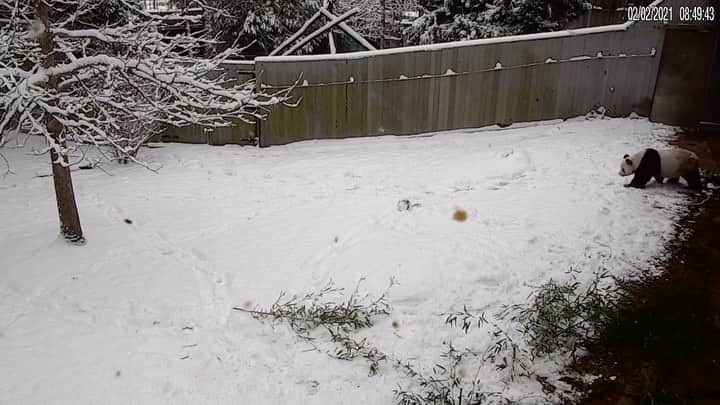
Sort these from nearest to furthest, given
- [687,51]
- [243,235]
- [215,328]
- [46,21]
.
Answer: [215,328] < [46,21] < [243,235] < [687,51]

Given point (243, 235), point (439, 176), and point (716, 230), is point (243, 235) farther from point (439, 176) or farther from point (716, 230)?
point (716, 230)

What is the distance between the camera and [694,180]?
269 inches

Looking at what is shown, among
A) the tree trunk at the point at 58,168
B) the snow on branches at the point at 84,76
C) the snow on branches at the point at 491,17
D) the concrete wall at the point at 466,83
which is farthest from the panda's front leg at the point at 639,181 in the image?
the tree trunk at the point at 58,168

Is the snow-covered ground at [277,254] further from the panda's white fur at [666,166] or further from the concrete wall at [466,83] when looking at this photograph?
the concrete wall at [466,83]

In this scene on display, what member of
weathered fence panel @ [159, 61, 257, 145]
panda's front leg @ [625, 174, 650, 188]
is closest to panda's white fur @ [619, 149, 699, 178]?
panda's front leg @ [625, 174, 650, 188]

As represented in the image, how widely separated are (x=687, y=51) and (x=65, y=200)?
10.6 metres

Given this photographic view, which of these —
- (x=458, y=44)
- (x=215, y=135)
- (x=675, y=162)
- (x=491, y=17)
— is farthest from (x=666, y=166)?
(x=215, y=135)

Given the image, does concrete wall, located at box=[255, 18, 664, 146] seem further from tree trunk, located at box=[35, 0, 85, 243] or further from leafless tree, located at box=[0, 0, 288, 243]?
tree trunk, located at box=[35, 0, 85, 243]

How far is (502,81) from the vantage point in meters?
10.7

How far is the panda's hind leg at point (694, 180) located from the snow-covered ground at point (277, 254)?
174mm

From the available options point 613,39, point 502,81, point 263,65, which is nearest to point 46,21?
point 263,65

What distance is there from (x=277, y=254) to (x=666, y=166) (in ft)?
16.0

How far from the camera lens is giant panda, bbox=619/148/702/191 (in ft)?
22.0

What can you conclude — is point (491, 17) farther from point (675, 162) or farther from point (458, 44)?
point (675, 162)
